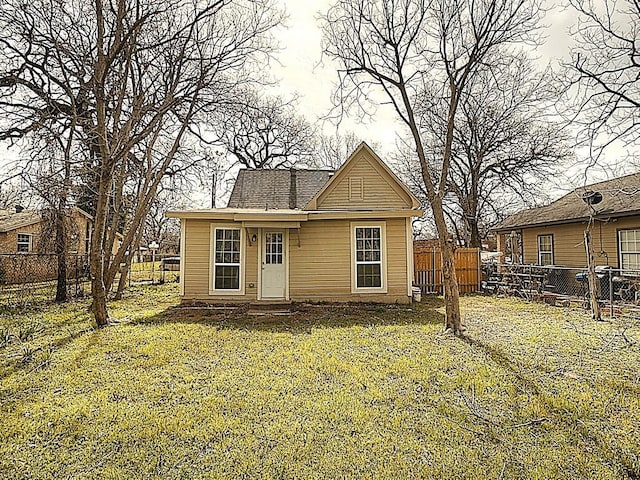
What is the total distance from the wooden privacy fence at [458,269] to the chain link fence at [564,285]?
1.64 feet

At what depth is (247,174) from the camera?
15117 millimetres

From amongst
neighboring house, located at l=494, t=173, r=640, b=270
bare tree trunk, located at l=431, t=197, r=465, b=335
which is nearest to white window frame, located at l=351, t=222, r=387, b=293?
bare tree trunk, located at l=431, t=197, r=465, b=335

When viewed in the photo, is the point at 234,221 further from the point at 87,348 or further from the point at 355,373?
the point at 355,373

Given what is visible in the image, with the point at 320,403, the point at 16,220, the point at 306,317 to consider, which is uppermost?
the point at 16,220

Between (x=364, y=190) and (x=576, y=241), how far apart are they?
827 cm

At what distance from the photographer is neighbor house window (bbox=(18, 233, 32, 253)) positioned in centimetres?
2033

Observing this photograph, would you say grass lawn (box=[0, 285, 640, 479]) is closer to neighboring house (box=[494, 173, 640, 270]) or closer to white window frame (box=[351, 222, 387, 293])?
white window frame (box=[351, 222, 387, 293])

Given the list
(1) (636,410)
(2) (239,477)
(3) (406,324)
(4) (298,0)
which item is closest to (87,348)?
(2) (239,477)

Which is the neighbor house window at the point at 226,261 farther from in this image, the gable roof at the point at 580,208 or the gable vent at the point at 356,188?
the gable roof at the point at 580,208

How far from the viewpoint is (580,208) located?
1464cm

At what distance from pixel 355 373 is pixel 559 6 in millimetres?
8268

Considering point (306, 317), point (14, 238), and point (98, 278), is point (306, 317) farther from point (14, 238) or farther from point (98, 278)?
point (14, 238)

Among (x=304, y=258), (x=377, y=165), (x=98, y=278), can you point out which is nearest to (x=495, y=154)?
(x=377, y=165)

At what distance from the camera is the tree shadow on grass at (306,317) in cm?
859
